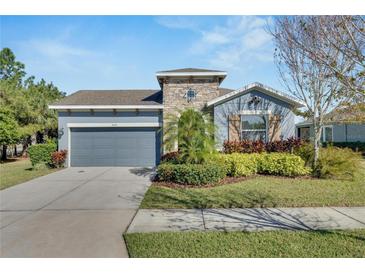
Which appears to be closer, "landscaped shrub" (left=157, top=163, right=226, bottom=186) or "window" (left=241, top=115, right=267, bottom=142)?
"landscaped shrub" (left=157, top=163, right=226, bottom=186)

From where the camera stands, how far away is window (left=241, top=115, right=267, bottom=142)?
488 inches

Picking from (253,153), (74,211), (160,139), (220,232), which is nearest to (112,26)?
(74,211)

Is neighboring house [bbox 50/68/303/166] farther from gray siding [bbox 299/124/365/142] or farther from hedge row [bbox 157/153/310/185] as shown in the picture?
gray siding [bbox 299/124/365/142]

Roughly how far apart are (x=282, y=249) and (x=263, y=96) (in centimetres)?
980

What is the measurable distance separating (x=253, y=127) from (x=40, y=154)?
11.7 m

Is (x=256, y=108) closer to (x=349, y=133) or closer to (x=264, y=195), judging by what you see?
(x=264, y=195)

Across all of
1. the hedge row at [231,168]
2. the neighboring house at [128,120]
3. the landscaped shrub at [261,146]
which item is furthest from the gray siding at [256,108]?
the hedge row at [231,168]

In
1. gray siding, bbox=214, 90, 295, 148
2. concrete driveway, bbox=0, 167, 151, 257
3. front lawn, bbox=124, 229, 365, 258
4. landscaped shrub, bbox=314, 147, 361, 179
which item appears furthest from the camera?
gray siding, bbox=214, 90, 295, 148

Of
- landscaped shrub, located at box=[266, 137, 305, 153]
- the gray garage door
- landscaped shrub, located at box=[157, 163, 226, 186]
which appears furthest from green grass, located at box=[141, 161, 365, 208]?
the gray garage door

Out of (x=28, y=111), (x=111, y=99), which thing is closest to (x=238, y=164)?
(x=111, y=99)

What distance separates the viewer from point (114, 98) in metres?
15.0

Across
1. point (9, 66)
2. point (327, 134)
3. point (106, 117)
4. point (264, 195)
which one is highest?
point (9, 66)

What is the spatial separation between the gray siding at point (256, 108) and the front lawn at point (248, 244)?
26.6ft

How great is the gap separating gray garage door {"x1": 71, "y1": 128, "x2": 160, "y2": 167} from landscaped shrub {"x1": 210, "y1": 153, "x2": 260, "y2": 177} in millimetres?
5370
